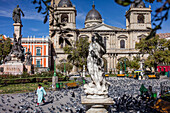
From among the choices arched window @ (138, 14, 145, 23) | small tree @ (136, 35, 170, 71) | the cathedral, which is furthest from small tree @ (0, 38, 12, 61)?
arched window @ (138, 14, 145, 23)

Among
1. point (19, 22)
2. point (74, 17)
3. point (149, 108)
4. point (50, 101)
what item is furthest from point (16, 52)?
point (74, 17)

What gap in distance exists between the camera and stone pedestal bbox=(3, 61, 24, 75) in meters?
23.3

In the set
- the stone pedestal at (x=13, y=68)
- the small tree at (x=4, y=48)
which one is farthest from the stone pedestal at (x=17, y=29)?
the small tree at (x=4, y=48)

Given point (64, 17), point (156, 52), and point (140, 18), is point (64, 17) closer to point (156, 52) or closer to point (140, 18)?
point (140, 18)

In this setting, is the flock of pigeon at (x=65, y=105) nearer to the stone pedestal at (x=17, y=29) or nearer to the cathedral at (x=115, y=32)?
the stone pedestal at (x=17, y=29)

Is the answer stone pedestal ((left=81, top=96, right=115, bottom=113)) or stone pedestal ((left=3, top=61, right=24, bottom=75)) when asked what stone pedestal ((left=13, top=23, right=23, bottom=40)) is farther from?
stone pedestal ((left=81, top=96, right=115, bottom=113))

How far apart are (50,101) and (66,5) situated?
42563mm

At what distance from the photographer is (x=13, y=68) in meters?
23.4

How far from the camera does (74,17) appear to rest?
50.2 metres

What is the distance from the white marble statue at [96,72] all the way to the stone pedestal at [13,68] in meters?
18.9

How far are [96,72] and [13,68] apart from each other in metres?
19.4

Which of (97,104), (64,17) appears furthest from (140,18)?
(97,104)

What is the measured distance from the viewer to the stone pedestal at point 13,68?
76.3ft

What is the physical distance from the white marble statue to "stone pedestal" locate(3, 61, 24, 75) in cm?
1888
